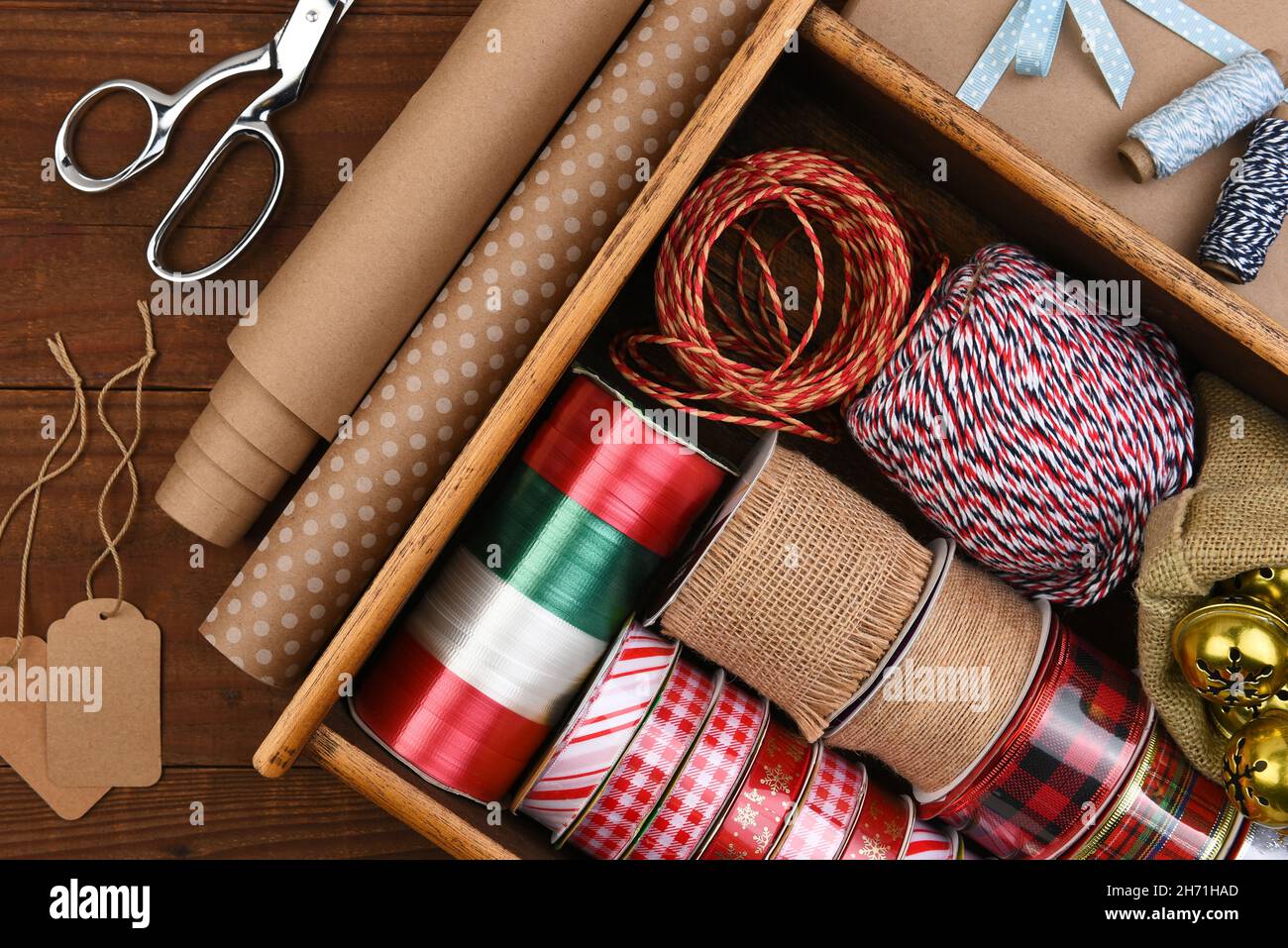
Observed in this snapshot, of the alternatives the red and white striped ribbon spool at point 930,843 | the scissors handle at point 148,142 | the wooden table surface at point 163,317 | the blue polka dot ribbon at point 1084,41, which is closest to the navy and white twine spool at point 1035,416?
the blue polka dot ribbon at point 1084,41

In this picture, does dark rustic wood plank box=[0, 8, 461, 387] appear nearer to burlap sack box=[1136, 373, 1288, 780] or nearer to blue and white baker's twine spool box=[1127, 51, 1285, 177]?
blue and white baker's twine spool box=[1127, 51, 1285, 177]

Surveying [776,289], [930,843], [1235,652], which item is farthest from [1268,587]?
[776,289]

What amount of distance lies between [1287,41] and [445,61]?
65 centimetres

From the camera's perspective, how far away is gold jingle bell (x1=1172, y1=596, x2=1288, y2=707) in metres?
0.67

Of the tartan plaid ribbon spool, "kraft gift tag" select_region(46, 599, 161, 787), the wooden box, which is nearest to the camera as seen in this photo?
the wooden box

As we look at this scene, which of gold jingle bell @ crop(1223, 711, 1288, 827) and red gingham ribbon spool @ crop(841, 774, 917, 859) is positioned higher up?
gold jingle bell @ crop(1223, 711, 1288, 827)

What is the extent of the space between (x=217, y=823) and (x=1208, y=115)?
1.01 m

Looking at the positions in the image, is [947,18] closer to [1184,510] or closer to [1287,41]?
[1287,41]

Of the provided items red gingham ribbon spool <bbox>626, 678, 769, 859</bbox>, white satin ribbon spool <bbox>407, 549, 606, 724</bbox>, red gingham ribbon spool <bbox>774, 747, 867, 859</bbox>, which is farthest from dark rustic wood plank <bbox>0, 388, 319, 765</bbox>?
red gingham ribbon spool <bbox>774, 747, 867, 859</bbox>

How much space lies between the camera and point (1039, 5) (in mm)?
732

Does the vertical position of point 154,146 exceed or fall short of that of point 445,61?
it falls short

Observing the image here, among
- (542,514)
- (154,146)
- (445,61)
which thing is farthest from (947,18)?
(154,146)

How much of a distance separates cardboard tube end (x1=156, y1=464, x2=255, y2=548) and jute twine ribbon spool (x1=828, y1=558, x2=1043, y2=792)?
1.73 feet
